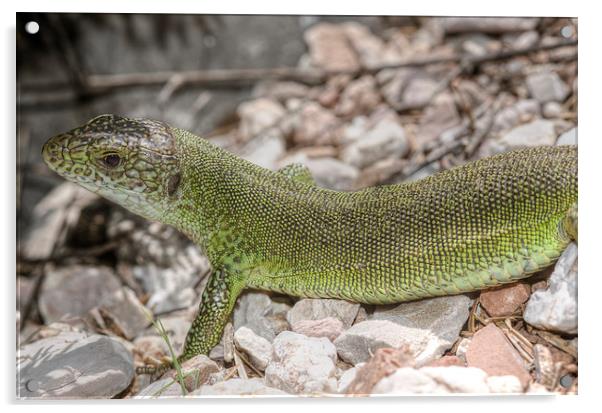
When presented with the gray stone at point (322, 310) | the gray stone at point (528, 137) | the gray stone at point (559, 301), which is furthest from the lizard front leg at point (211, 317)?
the gray stone at point (528, 137)

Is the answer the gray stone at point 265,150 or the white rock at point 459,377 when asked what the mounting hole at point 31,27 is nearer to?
the gray stone at point 265,150

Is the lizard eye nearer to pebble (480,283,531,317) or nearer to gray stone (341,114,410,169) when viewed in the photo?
gray stone (341,114,410,169)

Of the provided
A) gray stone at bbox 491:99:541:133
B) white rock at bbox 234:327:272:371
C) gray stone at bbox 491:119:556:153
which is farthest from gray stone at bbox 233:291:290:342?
gray stone at bbox 491:99:541:133

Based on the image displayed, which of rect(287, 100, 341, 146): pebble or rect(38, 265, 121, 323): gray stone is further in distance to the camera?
rect(287, 100, 341, 146): pebble
